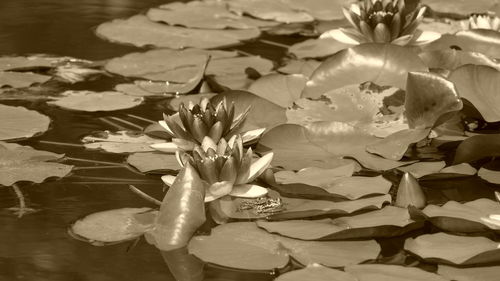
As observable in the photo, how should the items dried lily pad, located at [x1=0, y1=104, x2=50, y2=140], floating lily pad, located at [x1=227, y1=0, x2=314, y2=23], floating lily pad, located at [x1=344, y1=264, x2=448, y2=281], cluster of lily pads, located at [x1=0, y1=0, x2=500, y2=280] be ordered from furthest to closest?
1. floating lily pad, located at [x1=227, y1=0, x2=314, y2=23]
2. dried lily pad, located at [x1=0, y1=104, x2=50, y2=140]
3. cluster of lily pads, located at [x1=0, y1=0, x2=500, y2=280]
4. floating lily pad, located at [x1=344, y1=264, x2=448, y2=281]

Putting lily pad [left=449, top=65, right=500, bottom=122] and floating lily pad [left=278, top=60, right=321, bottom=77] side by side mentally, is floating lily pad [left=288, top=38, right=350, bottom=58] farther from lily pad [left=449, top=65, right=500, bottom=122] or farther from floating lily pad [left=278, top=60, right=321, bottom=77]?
lily pad [left=449, top=65, right=500, bottom=122]

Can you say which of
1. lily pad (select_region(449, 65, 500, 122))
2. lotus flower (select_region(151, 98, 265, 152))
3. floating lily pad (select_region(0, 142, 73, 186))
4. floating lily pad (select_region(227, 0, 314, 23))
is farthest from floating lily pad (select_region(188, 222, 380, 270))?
floating lily pad (select_region(227, 0, 314, 23))

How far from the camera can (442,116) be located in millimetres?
2273

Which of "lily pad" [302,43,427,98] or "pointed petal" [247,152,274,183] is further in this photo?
"lily pad" [302,43,427,98]

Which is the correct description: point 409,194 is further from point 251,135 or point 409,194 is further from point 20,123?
point 20,123

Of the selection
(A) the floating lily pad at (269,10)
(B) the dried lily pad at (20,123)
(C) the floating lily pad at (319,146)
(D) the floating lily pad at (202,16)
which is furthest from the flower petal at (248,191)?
(A) the floating lily pad at (269,10)

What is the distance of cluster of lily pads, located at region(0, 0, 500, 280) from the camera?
1.88 m

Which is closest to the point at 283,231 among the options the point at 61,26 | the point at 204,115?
the point at 204,115

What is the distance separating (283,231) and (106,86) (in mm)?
1197

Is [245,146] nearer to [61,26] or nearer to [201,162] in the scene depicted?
[201,162]

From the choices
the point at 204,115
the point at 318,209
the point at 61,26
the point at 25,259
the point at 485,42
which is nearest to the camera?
the point at 25,259

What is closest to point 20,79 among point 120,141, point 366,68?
point 120,141

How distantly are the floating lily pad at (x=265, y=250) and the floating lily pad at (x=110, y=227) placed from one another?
0.46 ft

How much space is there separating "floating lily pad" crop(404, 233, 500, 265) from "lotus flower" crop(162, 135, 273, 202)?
34 centimetres
